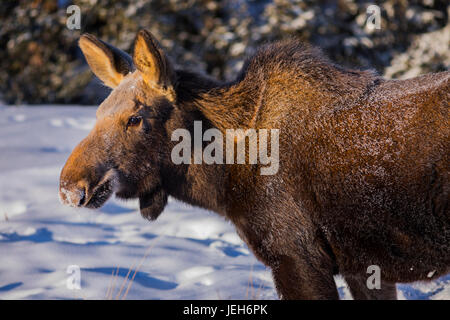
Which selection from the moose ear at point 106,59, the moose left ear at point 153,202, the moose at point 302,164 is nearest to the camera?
the moose at point 302,164

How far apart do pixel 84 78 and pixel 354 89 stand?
1751cm

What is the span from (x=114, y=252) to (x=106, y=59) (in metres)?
2.47

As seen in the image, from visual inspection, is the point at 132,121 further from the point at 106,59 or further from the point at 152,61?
the point at 106,59

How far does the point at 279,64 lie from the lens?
3244mm

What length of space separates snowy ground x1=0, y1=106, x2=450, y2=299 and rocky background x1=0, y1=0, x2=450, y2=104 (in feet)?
38.9

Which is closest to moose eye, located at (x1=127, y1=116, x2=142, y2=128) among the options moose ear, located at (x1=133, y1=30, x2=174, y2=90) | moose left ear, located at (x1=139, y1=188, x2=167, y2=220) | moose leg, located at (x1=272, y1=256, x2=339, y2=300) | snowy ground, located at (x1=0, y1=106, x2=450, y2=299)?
moose ear, located at (x1=133, y1=30, x2=174, y2=90)

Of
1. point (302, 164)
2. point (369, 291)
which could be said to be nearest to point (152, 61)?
point (302, 164)

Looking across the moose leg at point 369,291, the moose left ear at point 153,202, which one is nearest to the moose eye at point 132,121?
the moose left ear at point 153,202

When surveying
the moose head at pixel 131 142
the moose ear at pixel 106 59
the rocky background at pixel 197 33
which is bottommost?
the moose head at pixel 131 142

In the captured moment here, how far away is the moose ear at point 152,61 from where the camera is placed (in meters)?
3.01

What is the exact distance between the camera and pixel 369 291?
3.52m

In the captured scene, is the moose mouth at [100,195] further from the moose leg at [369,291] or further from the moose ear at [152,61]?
the moose leg at [369,291]

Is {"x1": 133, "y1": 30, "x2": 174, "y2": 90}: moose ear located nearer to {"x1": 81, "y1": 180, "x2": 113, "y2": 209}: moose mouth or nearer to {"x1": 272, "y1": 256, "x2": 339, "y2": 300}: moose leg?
{"x1": 81, "y1": 180, "x2": 113, "y2": 209}: moose mouth
